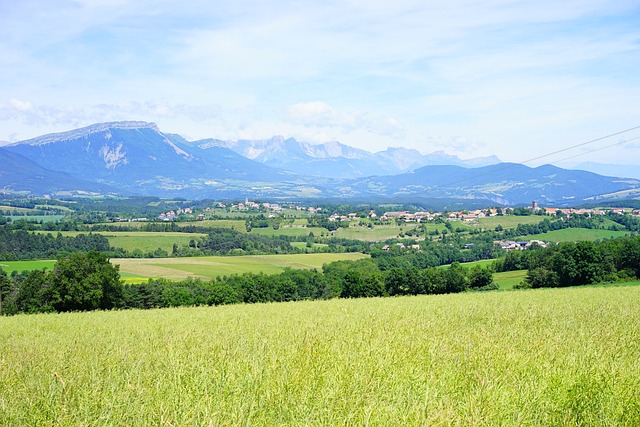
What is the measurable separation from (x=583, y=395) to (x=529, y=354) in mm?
1697

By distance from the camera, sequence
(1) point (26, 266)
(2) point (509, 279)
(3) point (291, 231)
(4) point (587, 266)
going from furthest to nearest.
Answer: (3) point (291, 231)
(1) point (26, 266)
(2) point (509, 279)
(4) point (587, 266)

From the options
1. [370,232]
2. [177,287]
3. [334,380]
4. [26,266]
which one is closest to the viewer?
[334,380]

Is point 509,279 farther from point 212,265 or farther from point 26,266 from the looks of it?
point 26,266

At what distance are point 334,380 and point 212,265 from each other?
7794cm

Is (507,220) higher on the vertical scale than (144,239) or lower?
lower

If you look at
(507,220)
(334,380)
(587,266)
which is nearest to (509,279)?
(587,266)

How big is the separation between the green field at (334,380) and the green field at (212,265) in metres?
59.3

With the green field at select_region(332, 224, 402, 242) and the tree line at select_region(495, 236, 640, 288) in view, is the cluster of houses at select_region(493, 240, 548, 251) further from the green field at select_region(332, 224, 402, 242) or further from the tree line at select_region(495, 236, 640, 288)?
the tree line at select_region(495, 236, 640, 288)

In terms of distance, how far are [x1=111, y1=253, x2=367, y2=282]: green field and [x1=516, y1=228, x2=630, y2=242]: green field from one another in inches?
1735

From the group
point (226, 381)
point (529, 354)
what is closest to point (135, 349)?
point (226, 381)

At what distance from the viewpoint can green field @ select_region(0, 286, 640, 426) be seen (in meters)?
4.11

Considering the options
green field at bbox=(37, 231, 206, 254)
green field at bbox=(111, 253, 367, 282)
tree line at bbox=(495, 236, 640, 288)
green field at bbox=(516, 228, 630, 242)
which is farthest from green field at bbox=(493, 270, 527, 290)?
green field at bbox=(37, 231, 206, 254)

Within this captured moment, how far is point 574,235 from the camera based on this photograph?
109 m

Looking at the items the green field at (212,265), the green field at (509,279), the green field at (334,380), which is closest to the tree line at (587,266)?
the green field at (509,279)
